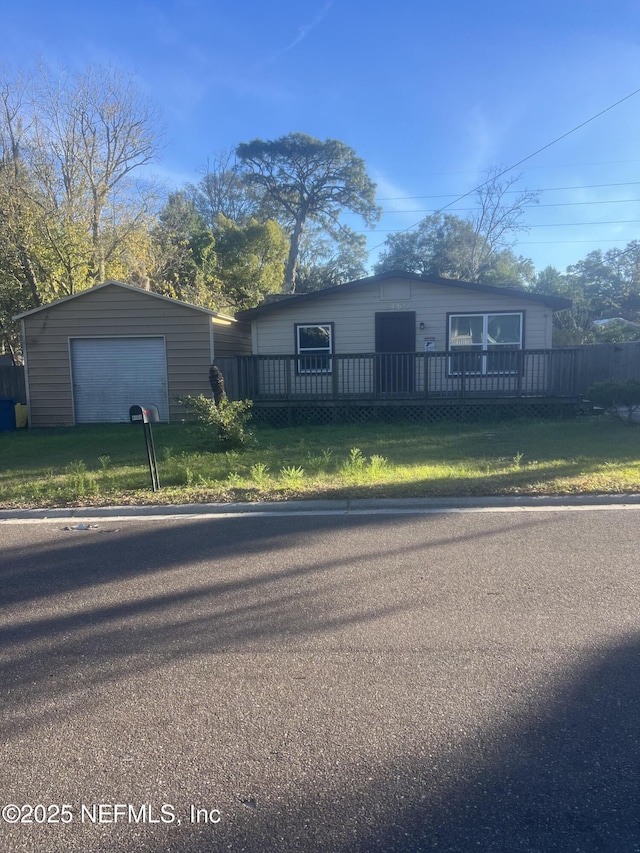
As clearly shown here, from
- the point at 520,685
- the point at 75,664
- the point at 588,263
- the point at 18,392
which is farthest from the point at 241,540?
the point at 588,263

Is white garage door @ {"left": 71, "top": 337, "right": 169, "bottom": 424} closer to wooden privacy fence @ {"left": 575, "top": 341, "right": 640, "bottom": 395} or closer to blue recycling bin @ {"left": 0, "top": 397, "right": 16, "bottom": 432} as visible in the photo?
blue recycling bin @ {"left": 0, "top": 397, "right": 16, "bottom": 432}

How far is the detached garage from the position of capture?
15.2 meters

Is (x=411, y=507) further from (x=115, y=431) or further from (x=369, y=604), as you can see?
(x=115, y=431)

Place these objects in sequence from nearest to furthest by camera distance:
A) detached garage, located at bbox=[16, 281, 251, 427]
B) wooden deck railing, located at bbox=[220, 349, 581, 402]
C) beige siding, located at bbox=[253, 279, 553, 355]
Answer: wooden deck railing, located at bbox=[220, 349, 581, 402] → beige siding, located at bbox=[253, 279, 553, 355] → detached garage, located at bbox=[16, 281, 251, 427]

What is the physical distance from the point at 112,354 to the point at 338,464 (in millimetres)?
9190

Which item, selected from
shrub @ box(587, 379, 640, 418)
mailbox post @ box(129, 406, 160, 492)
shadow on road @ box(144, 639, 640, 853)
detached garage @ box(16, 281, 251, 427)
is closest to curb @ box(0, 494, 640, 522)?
mailbox post @ box(129, 406, 160, 492)

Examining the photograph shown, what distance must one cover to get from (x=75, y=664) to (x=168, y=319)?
12787 millimetres

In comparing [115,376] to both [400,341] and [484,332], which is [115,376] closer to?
[400,341]

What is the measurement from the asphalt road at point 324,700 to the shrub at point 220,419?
4.62 meters

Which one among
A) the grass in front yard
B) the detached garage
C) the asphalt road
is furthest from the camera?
the detached garage

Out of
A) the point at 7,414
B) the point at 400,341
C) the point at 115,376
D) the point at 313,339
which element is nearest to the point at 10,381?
the point at 7,414

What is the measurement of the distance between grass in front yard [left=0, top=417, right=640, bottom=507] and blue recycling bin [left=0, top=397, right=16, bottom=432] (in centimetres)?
255

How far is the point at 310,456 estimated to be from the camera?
9.74 metres

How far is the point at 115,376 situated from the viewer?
1561cm
